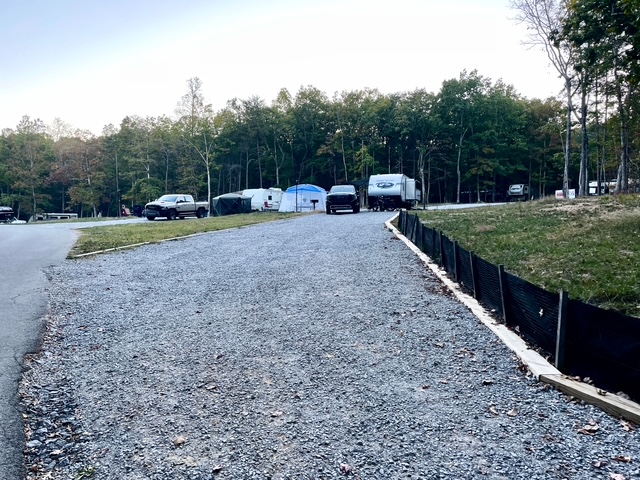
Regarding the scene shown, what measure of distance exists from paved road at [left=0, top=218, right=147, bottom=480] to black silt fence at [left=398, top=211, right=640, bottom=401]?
434 centimetres

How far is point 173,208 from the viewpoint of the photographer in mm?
31766

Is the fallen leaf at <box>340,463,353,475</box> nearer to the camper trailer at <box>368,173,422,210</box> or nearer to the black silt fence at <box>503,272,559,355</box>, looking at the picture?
the black silt fence at <box>503,272,559,355</box>

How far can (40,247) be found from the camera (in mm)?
13102

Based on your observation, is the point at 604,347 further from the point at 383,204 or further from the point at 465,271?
the point at 383,204

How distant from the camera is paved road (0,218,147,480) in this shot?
312 centimetres

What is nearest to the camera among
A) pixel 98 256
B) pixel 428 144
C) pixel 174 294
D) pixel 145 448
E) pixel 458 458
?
pixel 458 458

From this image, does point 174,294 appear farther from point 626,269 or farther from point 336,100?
point 336,100

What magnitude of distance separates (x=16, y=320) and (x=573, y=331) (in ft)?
21.9

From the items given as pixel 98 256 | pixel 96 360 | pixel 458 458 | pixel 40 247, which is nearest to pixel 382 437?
pixel 458 458

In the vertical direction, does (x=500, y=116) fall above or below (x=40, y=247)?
above

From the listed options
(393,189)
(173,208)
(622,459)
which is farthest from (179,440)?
(173,208)

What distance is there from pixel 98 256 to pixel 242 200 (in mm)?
26544

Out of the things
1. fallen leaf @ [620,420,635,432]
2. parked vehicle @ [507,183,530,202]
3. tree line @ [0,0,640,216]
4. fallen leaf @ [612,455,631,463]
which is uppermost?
tree line @ [0,0,640,216]

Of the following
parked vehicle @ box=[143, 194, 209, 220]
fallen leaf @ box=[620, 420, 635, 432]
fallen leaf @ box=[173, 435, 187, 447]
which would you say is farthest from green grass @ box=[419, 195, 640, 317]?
parked vehicle @ box=[143, 194, 209, 220]
